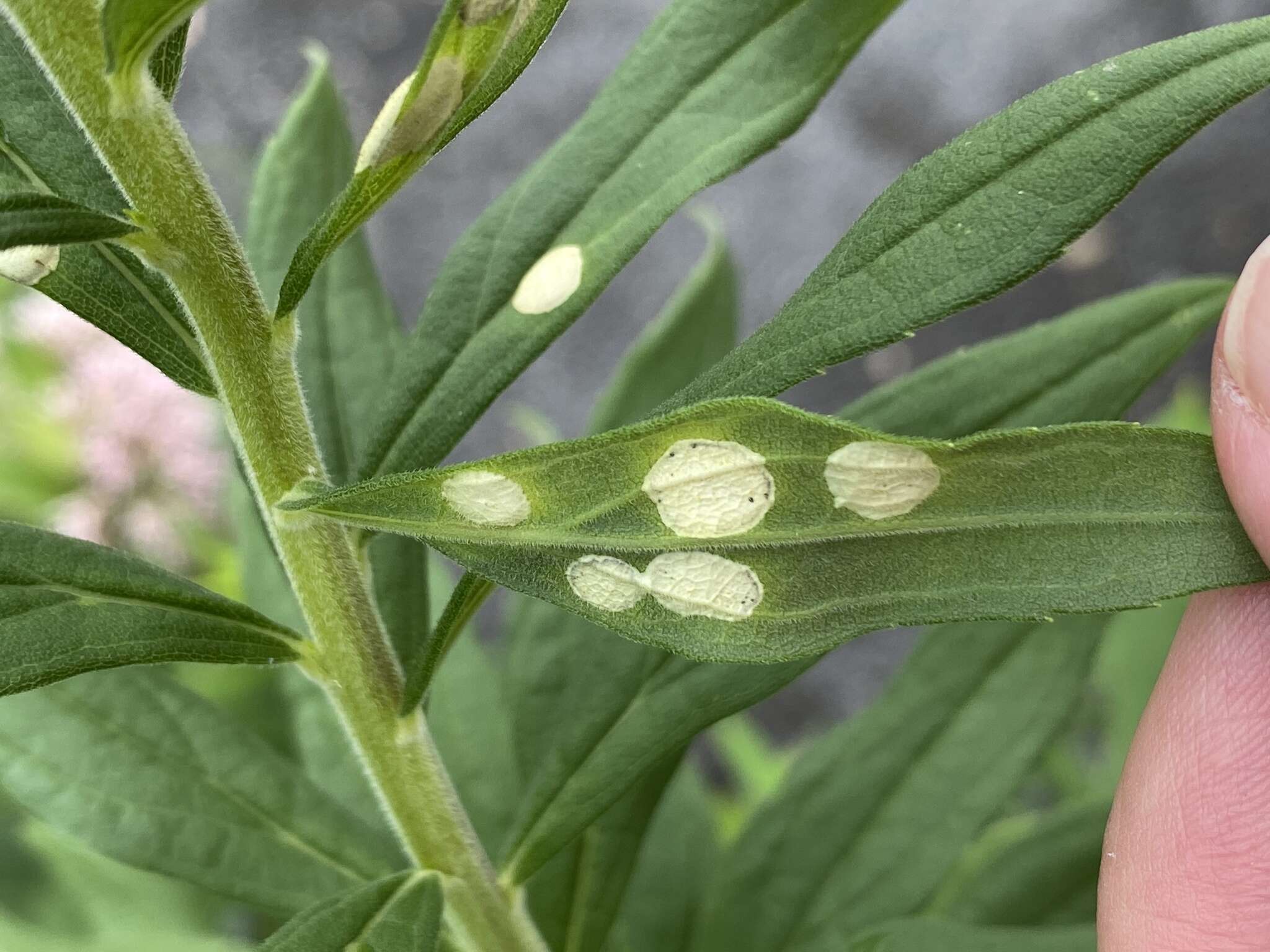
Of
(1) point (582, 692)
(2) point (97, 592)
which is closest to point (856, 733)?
(1) point (582, 692)

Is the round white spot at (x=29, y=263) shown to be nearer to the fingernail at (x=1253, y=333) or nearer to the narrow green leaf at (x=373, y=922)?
the narrow green leaf at (x=373, y=922)

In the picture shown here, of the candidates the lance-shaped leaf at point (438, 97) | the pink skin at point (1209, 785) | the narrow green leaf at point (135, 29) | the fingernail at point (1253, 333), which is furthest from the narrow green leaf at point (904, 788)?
the narrow green leaf at point (135, 29)

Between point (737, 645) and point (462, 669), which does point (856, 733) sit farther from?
point (737, 645)

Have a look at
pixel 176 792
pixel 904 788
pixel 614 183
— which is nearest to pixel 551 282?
pixel 614 183

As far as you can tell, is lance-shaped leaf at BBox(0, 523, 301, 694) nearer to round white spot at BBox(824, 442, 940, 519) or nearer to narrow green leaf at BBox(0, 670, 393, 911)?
narrow green leaf at BBox(0, 670, 393, 911)

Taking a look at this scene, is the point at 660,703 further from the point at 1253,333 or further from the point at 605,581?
the point at 1253,333
